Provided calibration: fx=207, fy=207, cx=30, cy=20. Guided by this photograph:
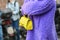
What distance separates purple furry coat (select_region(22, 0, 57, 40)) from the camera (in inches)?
103

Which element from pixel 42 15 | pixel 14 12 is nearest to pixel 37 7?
pixel 42 15

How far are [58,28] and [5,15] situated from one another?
2.35m

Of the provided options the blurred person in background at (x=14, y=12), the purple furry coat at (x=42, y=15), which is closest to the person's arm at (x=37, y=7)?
the purple furry coat at (x=42, y=15)

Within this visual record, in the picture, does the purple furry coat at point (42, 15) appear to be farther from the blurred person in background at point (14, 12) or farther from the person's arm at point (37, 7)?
the blurred person in background at point (14, 12)

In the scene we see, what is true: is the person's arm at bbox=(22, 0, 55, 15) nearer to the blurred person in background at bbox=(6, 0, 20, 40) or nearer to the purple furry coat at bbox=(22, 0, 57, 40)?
the purple furry coat at bbox=(22, 0, 57, 40)

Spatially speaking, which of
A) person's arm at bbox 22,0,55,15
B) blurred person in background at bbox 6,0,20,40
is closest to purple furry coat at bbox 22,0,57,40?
person's arm at bbox 22,0,55,15

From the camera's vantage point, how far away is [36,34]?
2.77 meters

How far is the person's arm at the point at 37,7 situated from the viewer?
102 inches

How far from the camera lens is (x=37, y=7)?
2656mm

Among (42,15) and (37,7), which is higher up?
(37,7)

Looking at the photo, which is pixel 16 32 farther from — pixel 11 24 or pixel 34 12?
pixel 34 12

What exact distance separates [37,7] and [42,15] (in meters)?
0.12

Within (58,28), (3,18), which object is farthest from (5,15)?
(58,28)

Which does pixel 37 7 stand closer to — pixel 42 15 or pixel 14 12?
pixel 42 15
